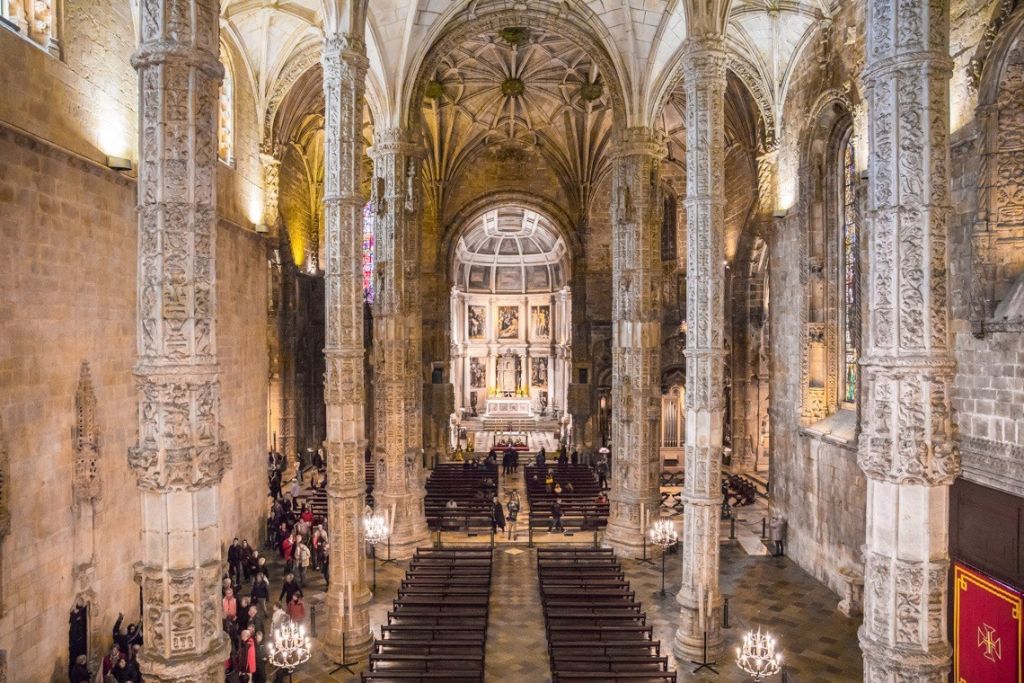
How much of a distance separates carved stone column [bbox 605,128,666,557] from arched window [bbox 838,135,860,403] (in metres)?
4.86

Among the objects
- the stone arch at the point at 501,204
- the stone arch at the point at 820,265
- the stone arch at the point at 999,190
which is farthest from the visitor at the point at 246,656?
the stone arch at the point at 501,204

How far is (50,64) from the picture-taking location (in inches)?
445

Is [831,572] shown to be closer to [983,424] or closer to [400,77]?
[983,424]

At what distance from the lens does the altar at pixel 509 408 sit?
1768 inches

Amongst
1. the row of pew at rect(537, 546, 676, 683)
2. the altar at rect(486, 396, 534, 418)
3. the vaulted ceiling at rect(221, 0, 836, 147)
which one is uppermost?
the vaulted ceiling at rect(221, 0, 836, 147)

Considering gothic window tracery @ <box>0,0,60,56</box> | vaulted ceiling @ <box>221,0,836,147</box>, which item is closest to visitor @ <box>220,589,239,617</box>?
gothic window tracery @ <box>0,0,60,56</box>

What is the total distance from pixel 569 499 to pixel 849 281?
455 inches

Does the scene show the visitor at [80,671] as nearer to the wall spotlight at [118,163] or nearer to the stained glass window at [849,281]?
A: the wall spotlight at [118,163]

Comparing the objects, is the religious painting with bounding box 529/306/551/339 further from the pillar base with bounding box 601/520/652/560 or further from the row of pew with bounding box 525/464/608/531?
the pillar base with bounding box 601/520/652/560

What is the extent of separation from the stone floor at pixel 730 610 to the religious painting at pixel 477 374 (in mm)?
26387

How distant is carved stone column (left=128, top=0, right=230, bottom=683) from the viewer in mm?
6074

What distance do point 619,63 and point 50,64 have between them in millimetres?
14354

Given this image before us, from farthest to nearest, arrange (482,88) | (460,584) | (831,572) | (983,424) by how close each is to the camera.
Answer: (482,88)
(831,572)
(460,584)
(983,424)

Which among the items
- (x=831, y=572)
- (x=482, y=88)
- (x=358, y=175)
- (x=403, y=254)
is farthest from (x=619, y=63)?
(x=831, y=572)
